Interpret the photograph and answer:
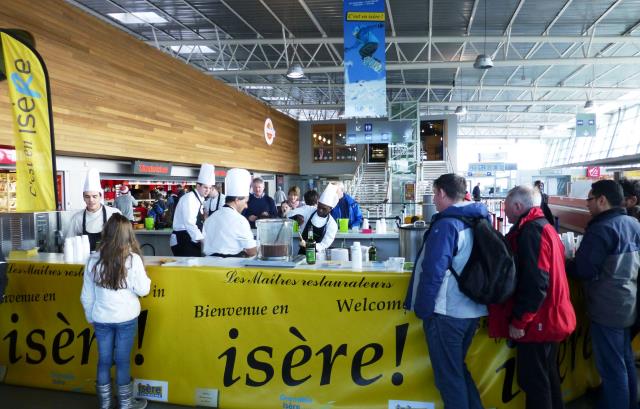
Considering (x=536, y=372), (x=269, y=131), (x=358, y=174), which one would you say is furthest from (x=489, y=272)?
(x=358, y=174)

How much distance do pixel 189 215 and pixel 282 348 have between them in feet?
9.07

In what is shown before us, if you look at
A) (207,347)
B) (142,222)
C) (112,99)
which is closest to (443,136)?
(142,222)

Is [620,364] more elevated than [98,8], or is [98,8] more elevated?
[98,8]

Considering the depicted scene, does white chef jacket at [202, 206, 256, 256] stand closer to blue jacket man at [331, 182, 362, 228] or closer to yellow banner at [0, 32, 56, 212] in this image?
yellow banner at [0, 32, 56, 212]

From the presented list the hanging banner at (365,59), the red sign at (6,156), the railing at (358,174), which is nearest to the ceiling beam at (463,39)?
the hanging banner at (365,59)

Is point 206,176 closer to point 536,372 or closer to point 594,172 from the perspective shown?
point 536,372

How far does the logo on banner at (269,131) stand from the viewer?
18.1 meters

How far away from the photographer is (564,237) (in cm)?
412

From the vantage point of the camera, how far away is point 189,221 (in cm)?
566

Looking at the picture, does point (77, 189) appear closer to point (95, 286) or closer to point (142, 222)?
point (142, 222)

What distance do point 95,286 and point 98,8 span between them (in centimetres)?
1194

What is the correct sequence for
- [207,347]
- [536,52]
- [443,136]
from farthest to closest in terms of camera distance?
[443,136] < [536,52] < [207,347]

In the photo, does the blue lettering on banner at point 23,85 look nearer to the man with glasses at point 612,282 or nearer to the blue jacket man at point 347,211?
the blue jacket man at point 347,211

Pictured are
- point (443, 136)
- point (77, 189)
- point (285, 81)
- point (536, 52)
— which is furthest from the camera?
point (443, 136)
